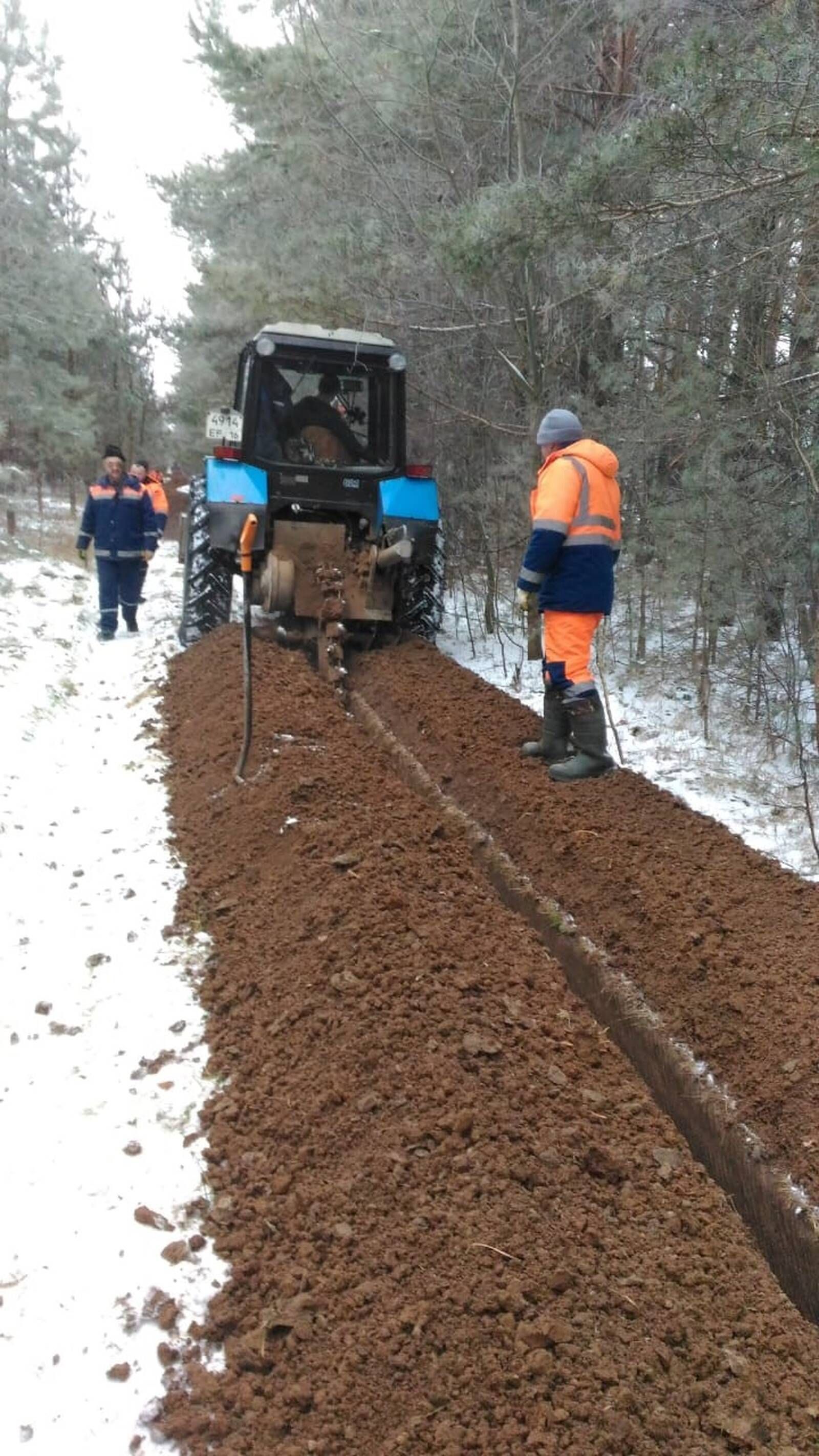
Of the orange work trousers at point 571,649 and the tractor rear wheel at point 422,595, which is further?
the tractor rear wheel at point 422,595

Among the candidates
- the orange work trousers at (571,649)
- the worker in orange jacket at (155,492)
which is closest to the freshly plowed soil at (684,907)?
the orange work trousers at (571,649)

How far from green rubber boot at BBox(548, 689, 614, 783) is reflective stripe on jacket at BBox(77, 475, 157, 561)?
17.8ft

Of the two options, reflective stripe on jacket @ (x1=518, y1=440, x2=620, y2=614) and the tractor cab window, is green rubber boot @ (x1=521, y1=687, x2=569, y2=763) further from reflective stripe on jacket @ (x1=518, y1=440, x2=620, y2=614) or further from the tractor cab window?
the tractor cab window

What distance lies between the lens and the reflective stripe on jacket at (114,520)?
8.61 metres

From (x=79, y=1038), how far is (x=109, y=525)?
6624mm

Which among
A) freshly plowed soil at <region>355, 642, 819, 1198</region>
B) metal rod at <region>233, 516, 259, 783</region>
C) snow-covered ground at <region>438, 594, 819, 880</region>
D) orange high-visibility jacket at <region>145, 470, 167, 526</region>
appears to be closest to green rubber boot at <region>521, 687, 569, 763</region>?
freshly plowed soil at <region>355, 642, 819, 1198</region>

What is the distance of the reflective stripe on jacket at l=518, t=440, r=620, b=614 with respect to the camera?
446 cm

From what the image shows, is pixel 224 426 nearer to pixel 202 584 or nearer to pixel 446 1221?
pixel 202 584

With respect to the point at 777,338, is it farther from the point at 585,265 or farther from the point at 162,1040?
the point at 162,1040

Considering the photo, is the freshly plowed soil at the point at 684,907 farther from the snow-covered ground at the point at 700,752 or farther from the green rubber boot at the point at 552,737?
the snow-covered ground at the point at 700,752

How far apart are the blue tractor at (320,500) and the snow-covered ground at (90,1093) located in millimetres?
2187

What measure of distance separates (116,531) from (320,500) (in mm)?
2331

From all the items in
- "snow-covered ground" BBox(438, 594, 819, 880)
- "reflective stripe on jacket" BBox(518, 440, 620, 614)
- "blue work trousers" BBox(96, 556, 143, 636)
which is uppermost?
"reflective stripe on jacket" BBox(518, 440, 620, 614)

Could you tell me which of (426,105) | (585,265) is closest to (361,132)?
(426,105)
